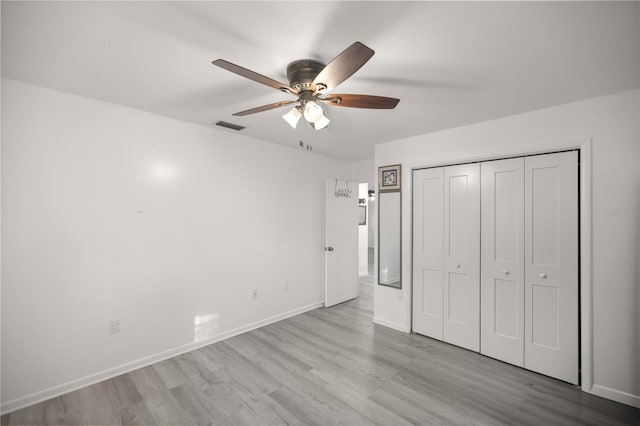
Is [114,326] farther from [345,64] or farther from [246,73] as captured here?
[345,64]

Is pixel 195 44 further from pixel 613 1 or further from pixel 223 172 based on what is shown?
pixel 613 1

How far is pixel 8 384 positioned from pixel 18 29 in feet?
8.19

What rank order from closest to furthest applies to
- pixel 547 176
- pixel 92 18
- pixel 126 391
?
1. pixel 92 18
2. pixel 126 391
3. pixel 547 176

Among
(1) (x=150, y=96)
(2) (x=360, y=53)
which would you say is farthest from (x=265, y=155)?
(2) (x=360, y=53)

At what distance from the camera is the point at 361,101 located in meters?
1.92

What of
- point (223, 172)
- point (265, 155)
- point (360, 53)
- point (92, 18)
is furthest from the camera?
point (265, 155)

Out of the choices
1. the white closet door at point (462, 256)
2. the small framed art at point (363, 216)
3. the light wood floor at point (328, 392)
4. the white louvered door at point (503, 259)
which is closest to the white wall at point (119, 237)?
the light wood floor at point (328, 392)

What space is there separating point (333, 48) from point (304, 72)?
0.77 ft

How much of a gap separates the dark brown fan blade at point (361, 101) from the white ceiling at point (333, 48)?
0.25 metres

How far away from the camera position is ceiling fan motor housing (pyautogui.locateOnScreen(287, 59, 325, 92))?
71.8 inches

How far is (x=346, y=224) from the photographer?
16.4 ft

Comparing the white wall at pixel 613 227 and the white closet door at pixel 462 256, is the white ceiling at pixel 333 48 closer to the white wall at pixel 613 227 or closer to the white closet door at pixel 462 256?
the white wall at pixel 613 227

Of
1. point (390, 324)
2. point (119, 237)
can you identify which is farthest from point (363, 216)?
point (119, 237)

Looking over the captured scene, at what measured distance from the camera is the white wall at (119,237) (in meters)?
2.22
